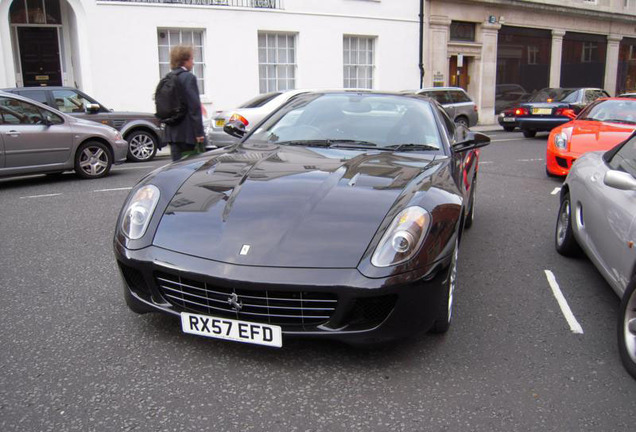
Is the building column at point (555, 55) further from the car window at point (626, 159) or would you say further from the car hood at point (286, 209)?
the car hood at point (286, 209)

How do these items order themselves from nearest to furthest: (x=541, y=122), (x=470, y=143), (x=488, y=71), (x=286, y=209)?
(x=286, y=209), (x=470, y=143), (x=541, y=122), (x=488, y=71)

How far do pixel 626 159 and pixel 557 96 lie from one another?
15.6 m

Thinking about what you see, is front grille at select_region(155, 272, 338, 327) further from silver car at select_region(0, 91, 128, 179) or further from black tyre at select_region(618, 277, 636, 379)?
silver car at select_region(0, 91, 128, 179)

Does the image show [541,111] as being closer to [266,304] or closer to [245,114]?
[245,114]

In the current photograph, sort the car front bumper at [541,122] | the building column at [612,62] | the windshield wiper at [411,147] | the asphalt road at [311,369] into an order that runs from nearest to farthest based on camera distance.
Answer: the asphalt road at [311,369], the windshield wiper at [411,147], the car front bumper at [541,122], the building column at [612,62]

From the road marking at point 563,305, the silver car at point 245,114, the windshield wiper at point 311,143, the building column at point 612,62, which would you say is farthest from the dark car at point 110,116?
the building column at point 612,62

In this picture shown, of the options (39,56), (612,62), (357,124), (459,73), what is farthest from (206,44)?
(612,62)

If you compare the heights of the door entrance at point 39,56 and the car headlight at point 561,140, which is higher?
the door entrance at point 39,56

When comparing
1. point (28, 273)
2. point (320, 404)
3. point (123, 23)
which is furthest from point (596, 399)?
point (123, 23)

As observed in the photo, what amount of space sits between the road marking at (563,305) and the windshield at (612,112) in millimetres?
6250

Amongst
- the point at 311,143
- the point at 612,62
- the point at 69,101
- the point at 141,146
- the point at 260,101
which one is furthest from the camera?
the point at 612,62

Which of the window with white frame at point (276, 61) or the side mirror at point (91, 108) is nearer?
the side mirror at point (91, 108)

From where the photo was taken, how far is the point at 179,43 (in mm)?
16469

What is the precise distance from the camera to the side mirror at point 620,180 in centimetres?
348
